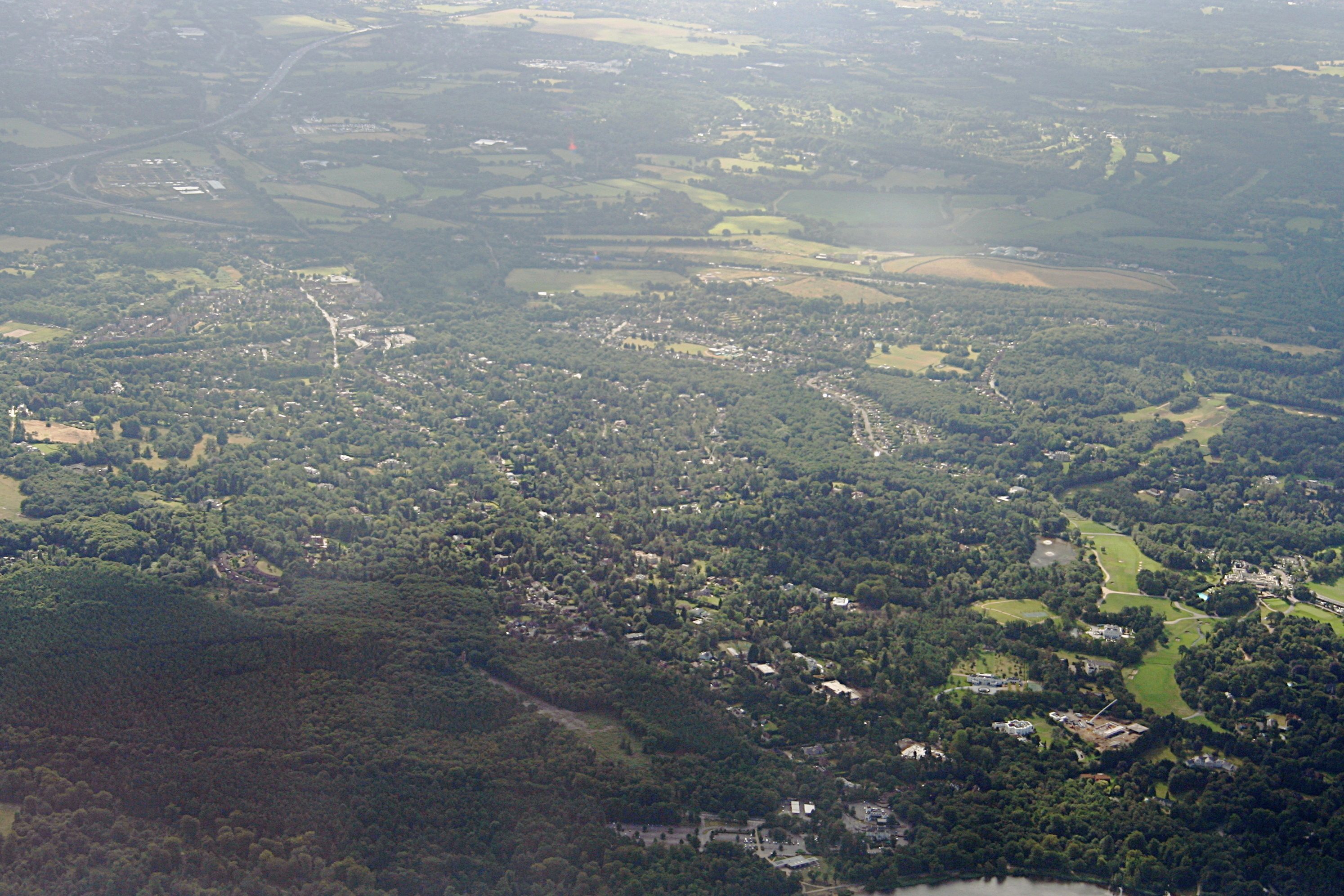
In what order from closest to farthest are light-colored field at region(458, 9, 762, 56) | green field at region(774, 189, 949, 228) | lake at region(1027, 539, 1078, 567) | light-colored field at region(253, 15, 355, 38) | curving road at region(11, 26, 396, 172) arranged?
lake at region(1027, 539, 1078, 567)
curving road at region(11, 26, 396, 172)
green field at region(774, 189, 949, 228)
light-colored field at region(253, 15, 355, 38)
light-colored field at region(458, 9, 762, 56)

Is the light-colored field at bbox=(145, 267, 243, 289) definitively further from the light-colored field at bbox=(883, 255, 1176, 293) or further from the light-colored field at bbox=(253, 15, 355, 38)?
the light-colored field at bbox=(253, 15, 355, 38)

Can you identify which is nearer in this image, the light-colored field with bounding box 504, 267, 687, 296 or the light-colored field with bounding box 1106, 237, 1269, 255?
the light-colored field with bounding box 504, 267, 687, 296

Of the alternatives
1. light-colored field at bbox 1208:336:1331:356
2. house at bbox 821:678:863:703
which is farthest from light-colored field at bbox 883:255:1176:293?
house at bbox 821:678:863:703

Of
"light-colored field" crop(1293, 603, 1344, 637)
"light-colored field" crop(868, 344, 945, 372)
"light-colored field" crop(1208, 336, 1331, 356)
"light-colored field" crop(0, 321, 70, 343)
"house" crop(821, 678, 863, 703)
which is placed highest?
"light-colored field" crop(1208, 336, 1331, 356)

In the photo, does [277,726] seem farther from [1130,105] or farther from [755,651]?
[1130,105]

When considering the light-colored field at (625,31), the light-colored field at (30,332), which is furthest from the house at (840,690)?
the light-colored field at (625,31)

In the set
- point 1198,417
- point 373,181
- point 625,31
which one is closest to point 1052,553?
point 1198,417
